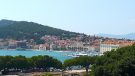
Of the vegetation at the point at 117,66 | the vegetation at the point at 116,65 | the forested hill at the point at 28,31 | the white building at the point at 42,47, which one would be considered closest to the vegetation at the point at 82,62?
the vegetation at the point at 116,65

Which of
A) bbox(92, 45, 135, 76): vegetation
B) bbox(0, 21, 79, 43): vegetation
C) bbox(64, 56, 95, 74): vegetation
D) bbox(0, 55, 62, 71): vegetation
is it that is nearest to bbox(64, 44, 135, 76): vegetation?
bbox(92, 45, 135, 76): vegetation

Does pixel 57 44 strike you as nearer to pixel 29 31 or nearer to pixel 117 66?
pixel 29 31

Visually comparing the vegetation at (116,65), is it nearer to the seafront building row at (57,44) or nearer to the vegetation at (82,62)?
the vegetation at (82,62)

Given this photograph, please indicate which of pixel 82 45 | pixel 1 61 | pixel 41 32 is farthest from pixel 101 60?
pixel 41 32

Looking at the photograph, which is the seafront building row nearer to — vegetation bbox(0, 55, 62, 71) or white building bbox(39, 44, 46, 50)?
white building bbox(39, 44, 46, 50)

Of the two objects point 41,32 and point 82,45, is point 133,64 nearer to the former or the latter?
point 82,45

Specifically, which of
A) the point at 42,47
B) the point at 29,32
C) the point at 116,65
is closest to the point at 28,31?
the point at 29,32
